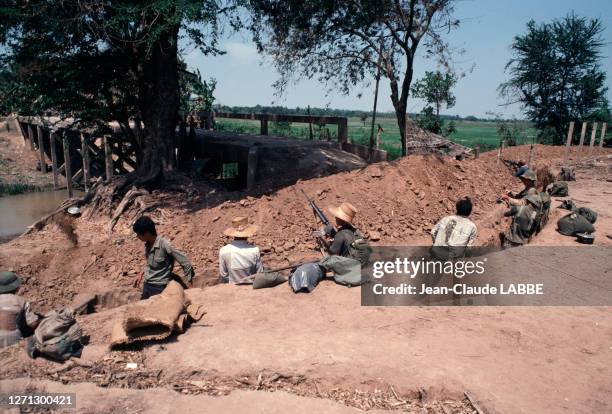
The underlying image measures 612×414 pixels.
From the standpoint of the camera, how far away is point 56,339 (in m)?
4.12

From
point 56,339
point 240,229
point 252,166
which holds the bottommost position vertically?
point 56,339

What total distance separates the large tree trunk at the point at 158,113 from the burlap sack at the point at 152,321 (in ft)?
21.8

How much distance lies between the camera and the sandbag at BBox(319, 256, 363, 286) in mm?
5910

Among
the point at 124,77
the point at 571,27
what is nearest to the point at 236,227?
the point at 124,77

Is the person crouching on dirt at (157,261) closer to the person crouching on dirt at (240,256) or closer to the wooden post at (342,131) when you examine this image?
the person crouching on dirt at (240,256)

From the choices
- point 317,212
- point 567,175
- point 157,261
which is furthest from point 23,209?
point 567,175

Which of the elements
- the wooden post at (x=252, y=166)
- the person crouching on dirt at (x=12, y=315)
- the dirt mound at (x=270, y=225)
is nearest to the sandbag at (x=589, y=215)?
the dirt mound at (x=270, y=225)

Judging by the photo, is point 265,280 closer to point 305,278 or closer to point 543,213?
point 305,278

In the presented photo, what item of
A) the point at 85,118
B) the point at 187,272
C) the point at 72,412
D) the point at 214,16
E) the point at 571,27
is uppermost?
the point at 571,27

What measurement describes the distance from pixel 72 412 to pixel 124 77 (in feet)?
29.9

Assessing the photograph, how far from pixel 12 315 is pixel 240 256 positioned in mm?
2590

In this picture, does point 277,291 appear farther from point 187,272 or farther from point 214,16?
point 214,16

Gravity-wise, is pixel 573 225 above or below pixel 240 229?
below

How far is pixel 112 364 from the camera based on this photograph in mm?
4125
